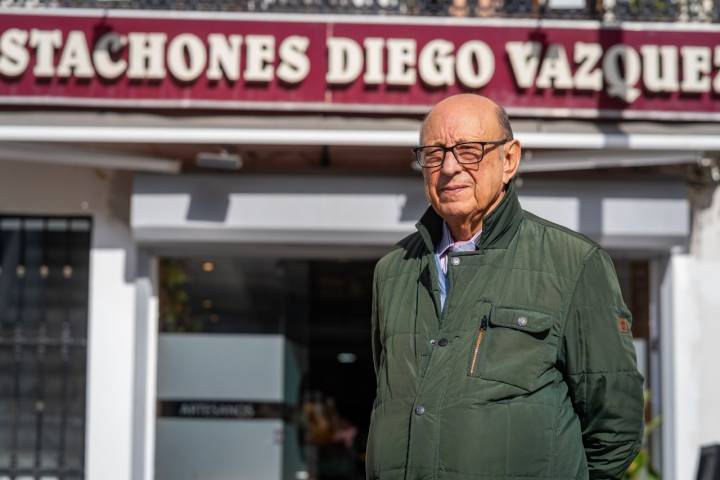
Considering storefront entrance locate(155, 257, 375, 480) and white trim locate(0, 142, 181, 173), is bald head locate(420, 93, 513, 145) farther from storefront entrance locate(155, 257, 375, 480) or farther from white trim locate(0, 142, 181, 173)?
storefront entrance locate(155, 257, 375, 480)

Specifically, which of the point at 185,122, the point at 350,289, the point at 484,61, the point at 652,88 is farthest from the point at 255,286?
the point at 652,88

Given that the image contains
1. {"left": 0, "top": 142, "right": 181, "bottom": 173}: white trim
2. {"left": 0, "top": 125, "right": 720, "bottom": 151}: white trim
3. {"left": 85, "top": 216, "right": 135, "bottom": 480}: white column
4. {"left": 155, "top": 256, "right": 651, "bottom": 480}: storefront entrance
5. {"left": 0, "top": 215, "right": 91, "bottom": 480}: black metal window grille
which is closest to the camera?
{"left": 0, "top": 125, "right": 720, "bottom": 151}: white trim

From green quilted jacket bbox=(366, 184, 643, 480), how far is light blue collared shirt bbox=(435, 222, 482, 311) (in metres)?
0.03

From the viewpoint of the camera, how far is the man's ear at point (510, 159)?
3043 millimetres

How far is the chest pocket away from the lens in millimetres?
2830

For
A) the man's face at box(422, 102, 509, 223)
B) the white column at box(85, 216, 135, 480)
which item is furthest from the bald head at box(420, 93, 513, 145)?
the white column at box(85, 216, 135, 480)

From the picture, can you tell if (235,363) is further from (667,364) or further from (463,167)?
(463,167)

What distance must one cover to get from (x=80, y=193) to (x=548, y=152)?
11.3 ft

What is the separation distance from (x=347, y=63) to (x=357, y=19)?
29 centimetres

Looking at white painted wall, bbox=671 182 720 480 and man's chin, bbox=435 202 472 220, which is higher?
man's chin, bbox=435 202 472 220

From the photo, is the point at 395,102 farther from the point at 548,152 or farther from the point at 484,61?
the point at 548,152

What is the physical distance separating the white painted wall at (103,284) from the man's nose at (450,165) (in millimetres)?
6435

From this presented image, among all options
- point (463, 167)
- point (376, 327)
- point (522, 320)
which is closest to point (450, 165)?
point (463, 167)

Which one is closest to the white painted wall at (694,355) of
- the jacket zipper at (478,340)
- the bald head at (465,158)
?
the bald head at (465,158)
